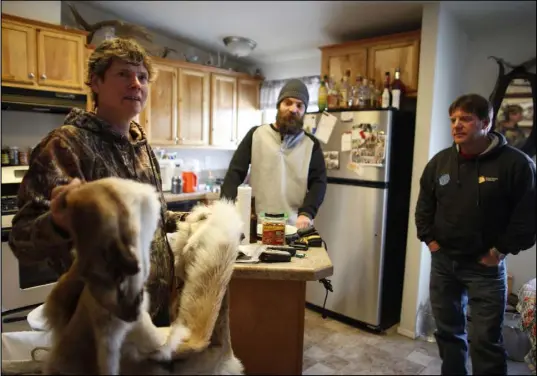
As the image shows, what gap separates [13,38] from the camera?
2449 millimetres

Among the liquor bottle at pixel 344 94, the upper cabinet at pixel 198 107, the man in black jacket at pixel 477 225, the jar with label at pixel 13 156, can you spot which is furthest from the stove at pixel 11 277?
the liquor bottle at pixel 344 94

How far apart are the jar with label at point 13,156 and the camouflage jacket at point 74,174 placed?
6.49 feet

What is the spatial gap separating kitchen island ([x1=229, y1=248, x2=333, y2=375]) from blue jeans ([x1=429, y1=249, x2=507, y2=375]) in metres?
0.78

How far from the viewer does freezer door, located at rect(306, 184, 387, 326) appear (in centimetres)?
260

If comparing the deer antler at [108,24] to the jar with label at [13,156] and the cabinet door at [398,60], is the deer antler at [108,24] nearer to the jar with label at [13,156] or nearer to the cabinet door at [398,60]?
the jar with label at [13,156]

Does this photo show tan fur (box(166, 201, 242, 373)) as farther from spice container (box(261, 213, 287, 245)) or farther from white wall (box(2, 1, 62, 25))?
white wall (box(2, 1, 62, 25))

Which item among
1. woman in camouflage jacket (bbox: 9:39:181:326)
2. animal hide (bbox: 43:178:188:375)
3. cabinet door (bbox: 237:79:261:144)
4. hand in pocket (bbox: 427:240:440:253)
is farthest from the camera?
cabinet door (bbox: 237:79:261:144)

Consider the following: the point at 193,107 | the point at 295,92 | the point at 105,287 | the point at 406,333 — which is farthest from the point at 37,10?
the point at 406,333

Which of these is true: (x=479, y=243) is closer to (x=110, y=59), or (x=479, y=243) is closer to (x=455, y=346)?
(x=455, y=346)

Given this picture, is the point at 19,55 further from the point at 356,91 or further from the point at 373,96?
the point at 373,96

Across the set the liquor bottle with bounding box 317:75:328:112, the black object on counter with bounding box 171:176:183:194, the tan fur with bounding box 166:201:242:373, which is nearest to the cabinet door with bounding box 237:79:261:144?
the black object on counter with bounding box 171:176:183:194

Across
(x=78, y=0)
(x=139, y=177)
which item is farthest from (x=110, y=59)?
(x=78, y=0)

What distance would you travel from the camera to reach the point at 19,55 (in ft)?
8.16

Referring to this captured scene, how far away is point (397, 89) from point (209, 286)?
235 cm
